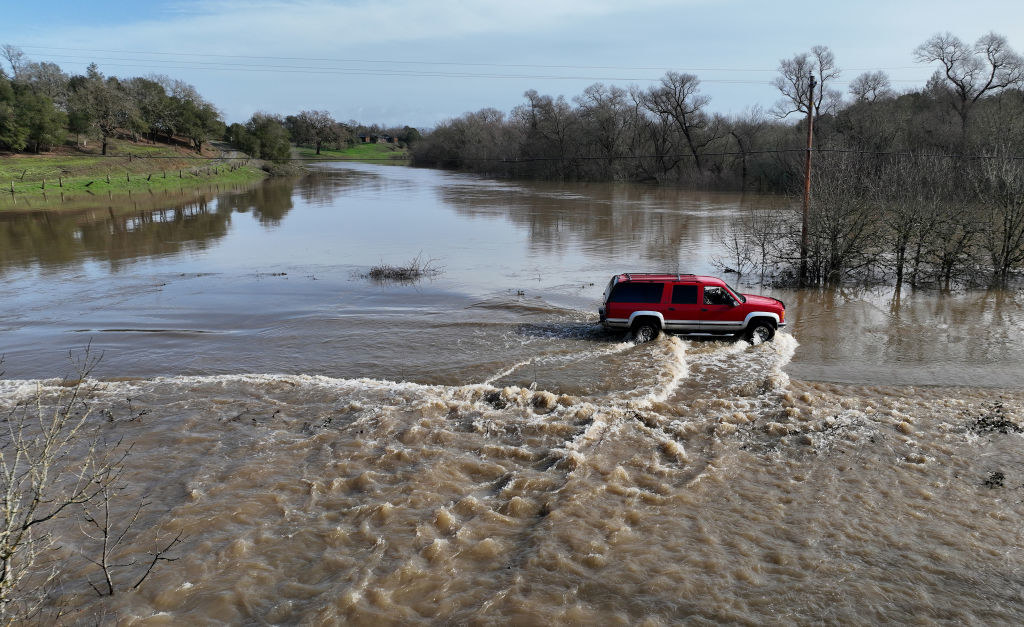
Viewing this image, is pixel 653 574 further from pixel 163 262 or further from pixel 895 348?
pixel 163 262

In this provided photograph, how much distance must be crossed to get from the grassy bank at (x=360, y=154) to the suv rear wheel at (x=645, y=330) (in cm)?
13495

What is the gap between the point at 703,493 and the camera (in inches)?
372

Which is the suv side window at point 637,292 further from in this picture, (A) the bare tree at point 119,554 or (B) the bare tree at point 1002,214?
(B) the bare tree at point 1002,214

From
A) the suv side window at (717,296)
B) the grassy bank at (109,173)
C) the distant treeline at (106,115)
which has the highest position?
the distant treeline at (106,115)

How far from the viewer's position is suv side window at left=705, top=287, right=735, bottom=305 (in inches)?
641

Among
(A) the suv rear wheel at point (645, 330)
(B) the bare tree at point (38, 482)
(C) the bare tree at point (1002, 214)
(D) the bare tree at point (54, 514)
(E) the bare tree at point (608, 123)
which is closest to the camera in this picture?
(B) the bare tree at point (38, 482)

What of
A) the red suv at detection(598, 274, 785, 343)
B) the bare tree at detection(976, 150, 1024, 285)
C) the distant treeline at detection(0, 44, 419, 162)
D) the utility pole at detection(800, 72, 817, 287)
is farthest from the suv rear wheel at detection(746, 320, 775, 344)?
the distant treeline at detection(0, 44, 419, 162)

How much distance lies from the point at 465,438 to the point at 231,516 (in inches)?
155

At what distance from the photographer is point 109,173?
60.0 m

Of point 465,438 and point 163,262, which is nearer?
point 465,438

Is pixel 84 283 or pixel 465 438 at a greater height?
pixel 84 283

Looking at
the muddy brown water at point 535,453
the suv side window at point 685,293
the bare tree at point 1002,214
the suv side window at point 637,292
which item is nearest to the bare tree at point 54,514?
the muddy brown water at point 535,453

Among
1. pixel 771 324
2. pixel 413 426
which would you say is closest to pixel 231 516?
pixel 413 426

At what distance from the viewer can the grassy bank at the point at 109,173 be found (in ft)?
167
